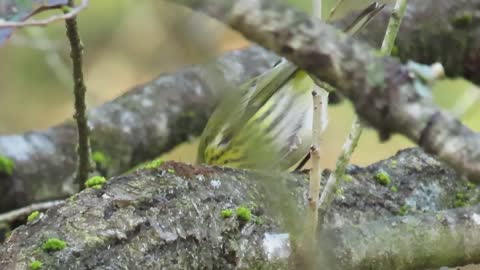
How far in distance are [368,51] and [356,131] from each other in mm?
405

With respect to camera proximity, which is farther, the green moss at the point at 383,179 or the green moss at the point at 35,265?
the green moss at the point at 383,179

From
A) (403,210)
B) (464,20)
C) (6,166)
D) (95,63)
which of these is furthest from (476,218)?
(95,63)

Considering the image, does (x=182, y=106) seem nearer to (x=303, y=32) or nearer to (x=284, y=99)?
A: (x=284, y=99)

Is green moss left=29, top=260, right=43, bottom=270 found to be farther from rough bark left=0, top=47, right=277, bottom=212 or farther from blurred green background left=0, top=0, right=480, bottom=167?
blurred green background left=0, top=0, right=480, bottom=167

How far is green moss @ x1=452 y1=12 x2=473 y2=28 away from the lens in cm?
247

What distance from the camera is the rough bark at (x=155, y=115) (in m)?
2.40

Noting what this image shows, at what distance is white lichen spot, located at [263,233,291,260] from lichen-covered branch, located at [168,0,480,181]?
55cm

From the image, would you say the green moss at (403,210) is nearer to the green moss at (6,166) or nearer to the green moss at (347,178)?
the green moss at (347,178)

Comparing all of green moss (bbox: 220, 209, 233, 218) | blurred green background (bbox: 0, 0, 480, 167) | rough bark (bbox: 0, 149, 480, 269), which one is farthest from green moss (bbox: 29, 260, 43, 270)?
blurred green background (bbox: 0, 0, 480, 167)

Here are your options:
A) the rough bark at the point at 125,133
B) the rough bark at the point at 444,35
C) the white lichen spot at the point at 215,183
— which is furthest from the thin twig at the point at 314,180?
the rough bark at the point at 444,35

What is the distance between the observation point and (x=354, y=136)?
3.63 feet

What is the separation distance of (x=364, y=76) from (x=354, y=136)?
42 centimetres

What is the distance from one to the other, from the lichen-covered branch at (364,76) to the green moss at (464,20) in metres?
1.84

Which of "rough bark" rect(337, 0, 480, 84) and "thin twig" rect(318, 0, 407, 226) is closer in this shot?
"thin twig" rect(318, 0, 407, 226)
